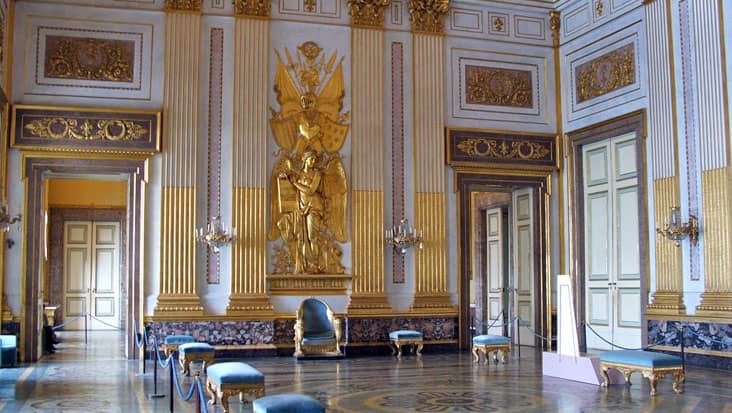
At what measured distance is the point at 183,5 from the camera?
508 inches

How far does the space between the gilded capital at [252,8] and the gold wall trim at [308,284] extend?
4393 millimetres

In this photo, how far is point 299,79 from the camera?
1352 cm

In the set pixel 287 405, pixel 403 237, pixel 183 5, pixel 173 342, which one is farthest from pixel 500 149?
pixel 287 405

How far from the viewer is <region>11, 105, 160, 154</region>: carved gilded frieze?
12.2 meters

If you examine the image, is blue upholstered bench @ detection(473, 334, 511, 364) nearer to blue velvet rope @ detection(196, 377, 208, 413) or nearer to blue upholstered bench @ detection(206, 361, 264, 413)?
blue upholstered bench @ detection(206, 361, 264, 413)

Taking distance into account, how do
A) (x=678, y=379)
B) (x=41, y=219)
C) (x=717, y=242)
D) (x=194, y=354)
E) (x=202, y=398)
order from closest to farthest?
(x=202, y=398) → (x=678, y=379) → (x=194, y=354) → (x=717, y=242) → (x=41, y=219)

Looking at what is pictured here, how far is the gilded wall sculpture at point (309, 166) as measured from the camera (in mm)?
13172

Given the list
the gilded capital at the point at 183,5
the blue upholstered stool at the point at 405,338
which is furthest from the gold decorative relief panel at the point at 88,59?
the blue upholstered stool at the point at 405,338

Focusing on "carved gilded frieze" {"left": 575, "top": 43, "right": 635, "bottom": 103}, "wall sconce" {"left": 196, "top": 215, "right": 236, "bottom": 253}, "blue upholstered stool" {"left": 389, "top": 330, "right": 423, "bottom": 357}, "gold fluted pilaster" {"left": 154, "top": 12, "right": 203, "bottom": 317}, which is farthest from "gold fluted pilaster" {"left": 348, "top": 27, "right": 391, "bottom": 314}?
"carved gilded frieze" {"left": 575, "top": 43, "right": 635, "bottom": 103}

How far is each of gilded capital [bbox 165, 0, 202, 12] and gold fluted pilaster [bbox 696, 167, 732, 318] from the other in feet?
27.3

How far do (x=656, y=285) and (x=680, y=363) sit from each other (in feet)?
11.8

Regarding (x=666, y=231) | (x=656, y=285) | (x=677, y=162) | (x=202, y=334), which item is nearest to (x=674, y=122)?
(x=677, y=162)

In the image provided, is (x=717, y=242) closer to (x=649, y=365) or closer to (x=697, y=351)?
(x=697, y=351)

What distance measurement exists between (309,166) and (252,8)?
282 centimetres
